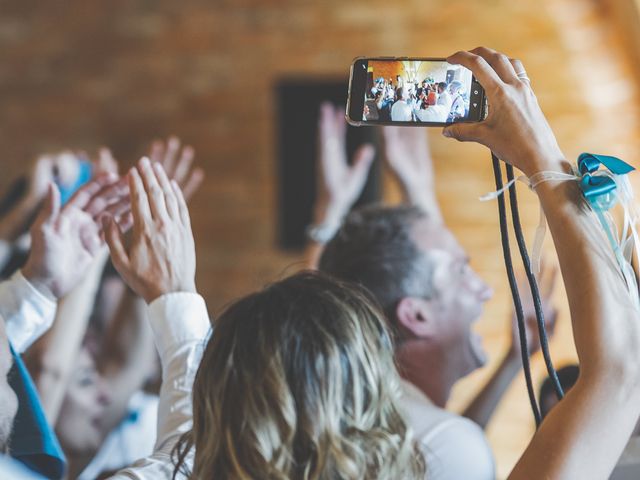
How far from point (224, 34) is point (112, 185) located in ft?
7.17

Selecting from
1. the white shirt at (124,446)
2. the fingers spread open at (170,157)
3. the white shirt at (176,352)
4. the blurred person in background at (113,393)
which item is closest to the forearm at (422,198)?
the blurred person in background at (113,393)

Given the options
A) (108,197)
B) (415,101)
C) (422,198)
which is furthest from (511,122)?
(422,198)

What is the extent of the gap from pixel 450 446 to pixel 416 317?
0.30 metres

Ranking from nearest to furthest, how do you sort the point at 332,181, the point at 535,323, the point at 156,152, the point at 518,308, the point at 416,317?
1. the point at 518,308
2. the point at 416,317
3. the point at 156,152
4. the point at 535,323
5. the point at 332,181

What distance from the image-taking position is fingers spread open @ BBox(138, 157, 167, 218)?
1.03 m

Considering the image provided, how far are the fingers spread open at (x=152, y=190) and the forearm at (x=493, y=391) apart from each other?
2.89 ft

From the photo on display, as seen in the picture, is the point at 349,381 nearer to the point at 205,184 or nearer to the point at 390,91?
the point at 390,91

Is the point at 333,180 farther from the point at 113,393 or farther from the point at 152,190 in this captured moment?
the point at 152,190

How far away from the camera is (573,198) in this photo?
780mm

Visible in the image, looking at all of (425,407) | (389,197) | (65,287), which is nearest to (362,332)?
(425,407)

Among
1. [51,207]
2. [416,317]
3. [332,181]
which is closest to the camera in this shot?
[51,207]

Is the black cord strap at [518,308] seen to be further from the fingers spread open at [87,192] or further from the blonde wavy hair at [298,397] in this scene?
the fingers spread open at [87,192]

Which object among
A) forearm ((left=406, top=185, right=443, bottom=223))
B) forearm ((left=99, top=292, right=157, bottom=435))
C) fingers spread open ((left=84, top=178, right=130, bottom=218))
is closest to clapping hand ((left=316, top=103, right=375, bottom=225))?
forearm ((left=406, top=185, right=443, bottom=223))

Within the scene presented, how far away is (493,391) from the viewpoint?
1.65 m
